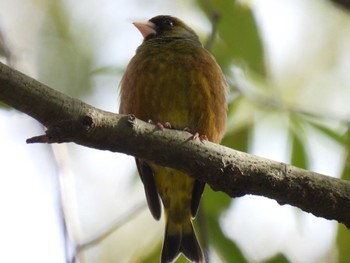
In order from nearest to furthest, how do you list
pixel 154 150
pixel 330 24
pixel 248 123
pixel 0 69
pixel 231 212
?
pixel 0 69 < pixel 154 150 < pixel 231 212 < pixel 248 123 < pixel 330 24

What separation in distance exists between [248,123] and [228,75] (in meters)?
0.31

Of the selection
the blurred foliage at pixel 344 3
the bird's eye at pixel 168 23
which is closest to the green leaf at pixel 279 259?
the blurred foliage at pixel 344 3

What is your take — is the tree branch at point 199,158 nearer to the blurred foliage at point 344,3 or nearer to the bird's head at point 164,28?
the blurred foliage at point 344,3

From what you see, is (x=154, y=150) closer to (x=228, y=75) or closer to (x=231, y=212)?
(x=231, y=212)

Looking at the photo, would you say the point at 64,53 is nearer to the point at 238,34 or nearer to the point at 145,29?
the point at 145,29

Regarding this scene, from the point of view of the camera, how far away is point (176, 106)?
436 centimetres

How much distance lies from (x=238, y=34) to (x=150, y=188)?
1168mm

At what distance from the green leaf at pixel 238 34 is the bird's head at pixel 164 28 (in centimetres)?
93

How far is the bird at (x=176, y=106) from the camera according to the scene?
437cm

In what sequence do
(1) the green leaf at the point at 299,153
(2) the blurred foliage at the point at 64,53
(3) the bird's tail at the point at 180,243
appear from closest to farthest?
(1) the green leaf at the point at 299,153
(3) the bird's tail at the point at 180,243
(2) the blurred foliage at the point at 64,53

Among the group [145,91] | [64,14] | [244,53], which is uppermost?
[64,14]

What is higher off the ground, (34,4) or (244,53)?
(34,4)

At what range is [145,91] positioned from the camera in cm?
441

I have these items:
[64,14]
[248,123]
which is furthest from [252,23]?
[64,14]
